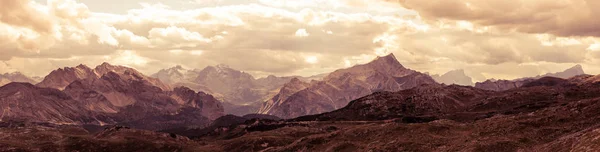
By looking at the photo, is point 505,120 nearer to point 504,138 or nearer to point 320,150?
point 504,138

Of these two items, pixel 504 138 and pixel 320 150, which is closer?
pixel 504 138

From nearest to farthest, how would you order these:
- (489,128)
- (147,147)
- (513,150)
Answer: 1. (513,150)
2. (489,128)
3. (147,147)

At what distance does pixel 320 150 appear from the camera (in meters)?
108

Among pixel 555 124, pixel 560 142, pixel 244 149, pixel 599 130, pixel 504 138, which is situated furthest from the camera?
pixel 244 149

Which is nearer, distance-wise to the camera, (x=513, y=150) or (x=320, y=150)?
(x=513, y=150)

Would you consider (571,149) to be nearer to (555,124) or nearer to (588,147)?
(588,147)

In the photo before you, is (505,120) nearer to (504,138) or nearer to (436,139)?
(436,139)

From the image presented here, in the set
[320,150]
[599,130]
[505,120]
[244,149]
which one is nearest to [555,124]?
[505,120]

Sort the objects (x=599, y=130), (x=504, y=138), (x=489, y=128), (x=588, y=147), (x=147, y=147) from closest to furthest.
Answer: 1. (x=588, y=147)
2. (x=599, y=130)
3. (x=504, y=138)
4. (x=489, y=128)
5. (x=147, y=147)

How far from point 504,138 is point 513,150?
5.91 meters

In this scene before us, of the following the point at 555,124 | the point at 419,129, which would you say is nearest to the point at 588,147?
the point at 555,124

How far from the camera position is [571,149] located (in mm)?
51219

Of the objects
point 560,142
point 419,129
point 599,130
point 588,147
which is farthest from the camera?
point 419,129

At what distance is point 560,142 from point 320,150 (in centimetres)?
5685
